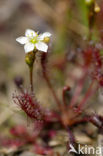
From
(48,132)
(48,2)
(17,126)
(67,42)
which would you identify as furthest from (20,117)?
(48,2)

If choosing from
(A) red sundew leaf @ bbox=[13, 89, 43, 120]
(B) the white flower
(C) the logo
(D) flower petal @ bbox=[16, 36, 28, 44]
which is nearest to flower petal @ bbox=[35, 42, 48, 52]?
(B) the white flower

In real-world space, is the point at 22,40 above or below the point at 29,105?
above

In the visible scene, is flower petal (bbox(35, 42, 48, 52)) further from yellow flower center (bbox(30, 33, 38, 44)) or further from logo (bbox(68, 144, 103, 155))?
logo (bbox(68, 144, 103, 155))

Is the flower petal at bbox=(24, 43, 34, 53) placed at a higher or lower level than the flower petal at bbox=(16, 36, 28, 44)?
lower

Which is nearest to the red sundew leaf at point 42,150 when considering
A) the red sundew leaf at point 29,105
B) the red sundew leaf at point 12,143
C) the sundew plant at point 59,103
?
the sundew plant at point 59,103

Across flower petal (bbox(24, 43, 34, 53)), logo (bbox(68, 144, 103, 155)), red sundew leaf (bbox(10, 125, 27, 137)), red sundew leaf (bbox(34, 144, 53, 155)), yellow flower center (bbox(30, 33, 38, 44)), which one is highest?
yellow flower center (bbox(30, 33, 38, 44))

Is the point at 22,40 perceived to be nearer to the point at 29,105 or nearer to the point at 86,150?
the point at 29,105

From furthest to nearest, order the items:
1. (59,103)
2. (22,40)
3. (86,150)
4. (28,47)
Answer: (59,103) → (86,150) → (22,40) → (28,47)

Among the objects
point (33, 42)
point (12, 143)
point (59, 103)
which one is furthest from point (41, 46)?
point (12, 143)

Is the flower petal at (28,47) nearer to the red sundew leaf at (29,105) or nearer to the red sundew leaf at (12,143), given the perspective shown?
the red sundew leaf at (29,105)

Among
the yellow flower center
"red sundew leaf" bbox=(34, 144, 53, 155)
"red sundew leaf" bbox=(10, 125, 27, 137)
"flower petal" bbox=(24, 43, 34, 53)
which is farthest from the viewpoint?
"red sundew leaf" bbox=(10, 125, 27, 137)

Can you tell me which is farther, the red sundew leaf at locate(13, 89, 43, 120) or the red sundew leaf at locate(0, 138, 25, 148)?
the red sundew leaf at locate(0, 138, 25, 148)
